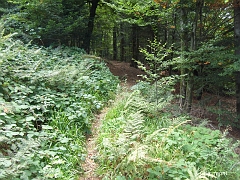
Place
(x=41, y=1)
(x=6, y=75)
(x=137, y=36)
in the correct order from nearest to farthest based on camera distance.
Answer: (x=6, y=75) < (x=41, y=1) < (x=137, y=36)

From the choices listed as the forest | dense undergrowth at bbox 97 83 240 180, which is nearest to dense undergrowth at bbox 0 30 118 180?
the forest

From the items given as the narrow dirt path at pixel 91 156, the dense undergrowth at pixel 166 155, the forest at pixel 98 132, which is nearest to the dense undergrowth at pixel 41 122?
the forest at pixel 98 132

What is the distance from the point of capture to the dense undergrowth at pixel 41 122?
96.4 inches


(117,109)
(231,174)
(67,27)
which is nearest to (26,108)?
(117,109)

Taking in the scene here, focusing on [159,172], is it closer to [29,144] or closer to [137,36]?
[29,144]

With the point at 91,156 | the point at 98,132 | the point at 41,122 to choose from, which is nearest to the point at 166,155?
the point at 91,156

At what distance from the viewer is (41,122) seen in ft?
11.7

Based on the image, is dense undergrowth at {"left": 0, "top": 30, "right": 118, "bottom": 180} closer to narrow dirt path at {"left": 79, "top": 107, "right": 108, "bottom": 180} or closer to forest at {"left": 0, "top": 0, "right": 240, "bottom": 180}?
forest at {"left": 0, "top": 0, "right": 240, "bottom": 180}

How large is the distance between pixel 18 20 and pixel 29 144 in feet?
28.2

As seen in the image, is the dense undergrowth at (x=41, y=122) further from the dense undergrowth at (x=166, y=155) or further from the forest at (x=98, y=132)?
the dense undergrowth at (x=166, y=155)

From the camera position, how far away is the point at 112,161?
3113 millimetres

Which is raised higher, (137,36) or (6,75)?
(137,36)

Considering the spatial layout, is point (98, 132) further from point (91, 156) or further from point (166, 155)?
point (166, 155)

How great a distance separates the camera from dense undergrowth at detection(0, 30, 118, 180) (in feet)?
8.04
